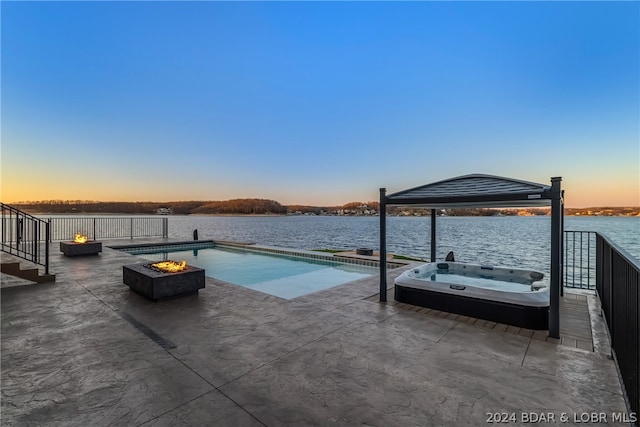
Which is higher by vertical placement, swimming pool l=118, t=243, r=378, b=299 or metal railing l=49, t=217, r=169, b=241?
metal railing l=49, t=217, r=169, b=241

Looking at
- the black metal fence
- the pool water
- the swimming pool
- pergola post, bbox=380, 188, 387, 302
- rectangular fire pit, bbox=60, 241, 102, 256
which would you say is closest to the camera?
the black metal fence

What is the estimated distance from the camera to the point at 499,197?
3.99 meters

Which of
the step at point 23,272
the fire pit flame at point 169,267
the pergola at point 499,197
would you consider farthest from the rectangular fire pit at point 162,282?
the pergola at point 499,197

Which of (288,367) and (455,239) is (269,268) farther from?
(455,239)

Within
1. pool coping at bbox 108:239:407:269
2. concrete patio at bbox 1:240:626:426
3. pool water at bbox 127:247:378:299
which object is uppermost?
concrete patio at bbox 1:240:626:426

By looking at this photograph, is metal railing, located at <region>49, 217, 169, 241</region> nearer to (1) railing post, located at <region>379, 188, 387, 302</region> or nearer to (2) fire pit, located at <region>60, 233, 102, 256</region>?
(2) fire pit, located at <region>60, 233, 102, 256</region>

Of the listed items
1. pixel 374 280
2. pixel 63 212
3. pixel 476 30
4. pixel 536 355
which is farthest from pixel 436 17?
pixel 63 212

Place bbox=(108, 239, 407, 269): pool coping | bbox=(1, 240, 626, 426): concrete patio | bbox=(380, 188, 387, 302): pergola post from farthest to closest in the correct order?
bbox=(108, 239, 407, 269): pool coping → bbox=(380, 188, 387, 302): pergola post → bbox=(1, 240, 626, 426): concrete patio

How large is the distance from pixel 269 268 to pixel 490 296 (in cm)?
677

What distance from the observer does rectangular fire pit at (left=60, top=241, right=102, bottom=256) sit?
924cm

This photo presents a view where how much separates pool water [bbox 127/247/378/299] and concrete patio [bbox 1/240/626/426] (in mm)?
2231

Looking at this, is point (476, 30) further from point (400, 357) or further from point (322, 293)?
point (400, 357)

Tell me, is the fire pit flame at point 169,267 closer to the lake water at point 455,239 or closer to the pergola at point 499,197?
the pergola at point 499,197

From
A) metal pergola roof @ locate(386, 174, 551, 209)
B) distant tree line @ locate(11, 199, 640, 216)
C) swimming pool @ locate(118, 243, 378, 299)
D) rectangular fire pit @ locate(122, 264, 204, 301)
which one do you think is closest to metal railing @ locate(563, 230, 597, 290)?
distant tree line @ locate(11, 199, 640, 216)
